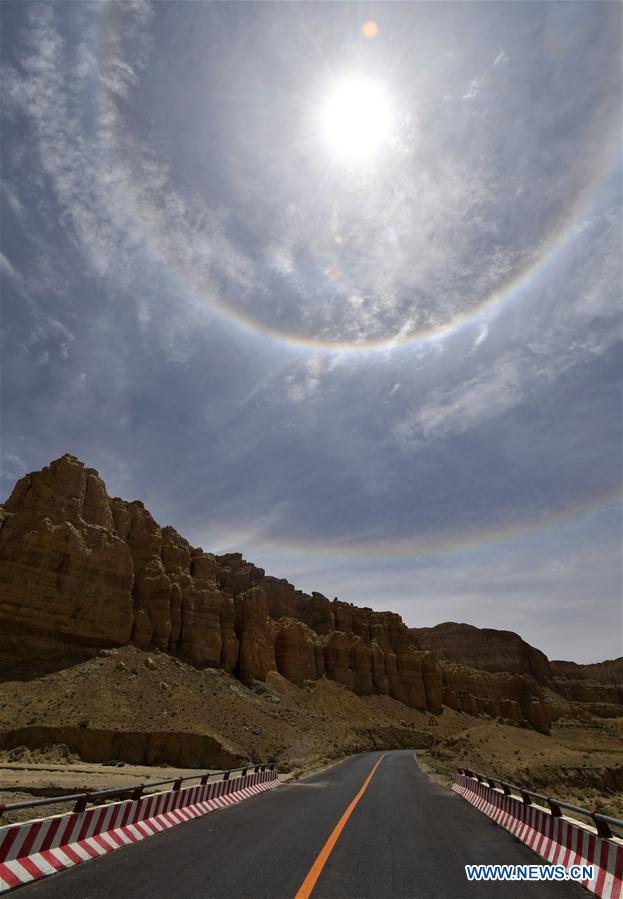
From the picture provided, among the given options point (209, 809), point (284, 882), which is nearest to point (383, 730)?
point (209, 809)

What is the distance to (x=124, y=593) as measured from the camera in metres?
56.9

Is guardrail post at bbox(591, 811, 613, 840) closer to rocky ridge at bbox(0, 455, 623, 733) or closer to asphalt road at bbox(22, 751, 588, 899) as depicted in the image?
asphalt road at bbox(22, 751, 588, 899)

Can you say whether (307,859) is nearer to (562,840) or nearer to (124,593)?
(562,840)

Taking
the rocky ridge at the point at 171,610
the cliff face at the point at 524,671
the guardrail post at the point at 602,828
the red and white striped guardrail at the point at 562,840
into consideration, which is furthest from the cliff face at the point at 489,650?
the guardrail post at the point at 602,828

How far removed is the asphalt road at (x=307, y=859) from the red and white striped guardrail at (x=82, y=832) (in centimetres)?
26

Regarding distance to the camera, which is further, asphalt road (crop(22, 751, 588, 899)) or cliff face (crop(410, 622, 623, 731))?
cliff face (crop(410, 622, 623, 731))

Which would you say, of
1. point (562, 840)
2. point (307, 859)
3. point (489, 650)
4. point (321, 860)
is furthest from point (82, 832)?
point (489, 650)

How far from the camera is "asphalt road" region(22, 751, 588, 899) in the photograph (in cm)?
729

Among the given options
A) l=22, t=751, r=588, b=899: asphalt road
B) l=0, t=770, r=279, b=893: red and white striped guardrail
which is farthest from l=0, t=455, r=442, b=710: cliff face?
l=0, t=770, r=279, b=893: red and white striped guardrail

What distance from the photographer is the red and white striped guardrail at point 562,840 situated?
750 cm

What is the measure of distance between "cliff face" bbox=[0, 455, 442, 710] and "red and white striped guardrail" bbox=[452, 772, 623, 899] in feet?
152

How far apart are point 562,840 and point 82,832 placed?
856 centimetres

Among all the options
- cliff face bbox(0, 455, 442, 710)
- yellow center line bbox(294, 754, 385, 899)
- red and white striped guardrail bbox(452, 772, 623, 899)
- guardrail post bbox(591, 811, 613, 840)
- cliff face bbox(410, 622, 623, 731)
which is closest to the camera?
yellow center line bbox(294, 754, 385, 899)

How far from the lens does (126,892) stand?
7.09 meters
